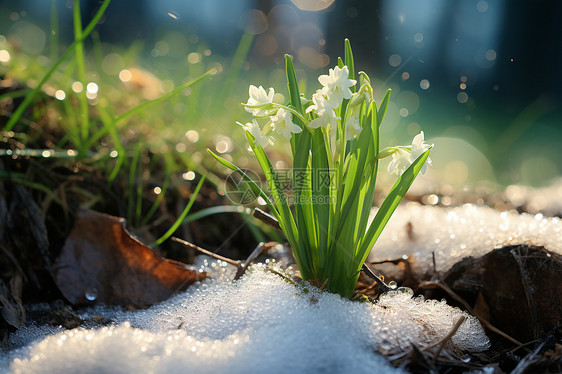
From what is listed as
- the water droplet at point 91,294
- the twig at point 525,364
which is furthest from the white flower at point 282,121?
the water droplet at point 91,294

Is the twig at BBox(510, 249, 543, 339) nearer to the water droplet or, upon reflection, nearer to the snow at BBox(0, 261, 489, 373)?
the snow at BBox(0, 261, 489, 373)

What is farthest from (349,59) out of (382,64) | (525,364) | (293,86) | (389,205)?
(382,64)

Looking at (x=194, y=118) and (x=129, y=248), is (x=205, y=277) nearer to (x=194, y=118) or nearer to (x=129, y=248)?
(x=129, y=248)

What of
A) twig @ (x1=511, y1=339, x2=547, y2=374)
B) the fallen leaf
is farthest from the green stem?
twig @ (x1=511, y1=339, x2=547, y2=374)

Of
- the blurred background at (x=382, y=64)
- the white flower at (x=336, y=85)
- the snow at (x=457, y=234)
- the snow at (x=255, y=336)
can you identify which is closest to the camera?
the snow at (x=255, y=336)

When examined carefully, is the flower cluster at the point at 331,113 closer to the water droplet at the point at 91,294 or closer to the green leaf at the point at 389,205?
the green leaf at the point at 389,205

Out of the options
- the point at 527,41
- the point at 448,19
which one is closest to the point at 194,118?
the point at 448,19

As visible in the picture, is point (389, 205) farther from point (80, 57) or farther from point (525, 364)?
point (80, 57)
